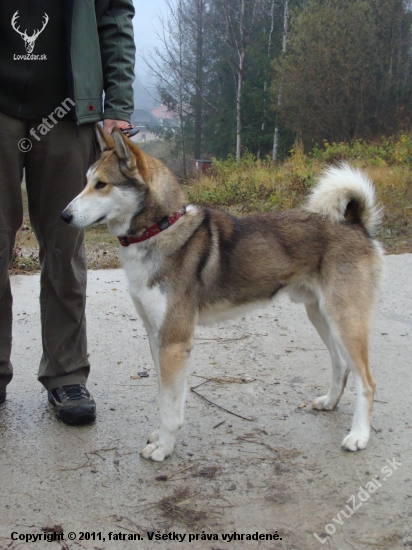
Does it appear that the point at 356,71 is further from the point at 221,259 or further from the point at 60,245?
the point at 60,245

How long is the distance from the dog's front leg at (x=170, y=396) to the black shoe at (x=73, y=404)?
1.43ft

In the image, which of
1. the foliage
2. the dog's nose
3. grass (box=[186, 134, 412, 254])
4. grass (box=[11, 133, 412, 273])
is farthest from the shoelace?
the foliage

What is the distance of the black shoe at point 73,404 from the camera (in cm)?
288

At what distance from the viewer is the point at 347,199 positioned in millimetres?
2955

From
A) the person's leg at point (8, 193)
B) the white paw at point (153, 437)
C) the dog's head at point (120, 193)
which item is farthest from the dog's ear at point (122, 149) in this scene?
the white paw at point (153, 437)

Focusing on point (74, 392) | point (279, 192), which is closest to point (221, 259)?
point (74, 392)

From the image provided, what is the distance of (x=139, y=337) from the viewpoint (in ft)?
13.5

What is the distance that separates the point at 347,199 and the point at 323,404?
45.3 inches

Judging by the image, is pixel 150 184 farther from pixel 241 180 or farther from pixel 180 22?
pixel 180 22

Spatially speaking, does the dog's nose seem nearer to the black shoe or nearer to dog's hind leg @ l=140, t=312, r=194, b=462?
dog's hind leg @ l=140, t=312, r=194, b=462

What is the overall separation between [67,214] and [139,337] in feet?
5.60

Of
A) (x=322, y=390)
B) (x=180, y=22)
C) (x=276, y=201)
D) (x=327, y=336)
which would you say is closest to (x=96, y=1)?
(x=327, y=336)

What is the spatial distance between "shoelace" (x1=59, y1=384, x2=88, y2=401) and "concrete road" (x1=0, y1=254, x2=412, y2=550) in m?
0.15

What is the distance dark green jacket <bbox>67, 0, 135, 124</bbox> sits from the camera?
273 centimetres
